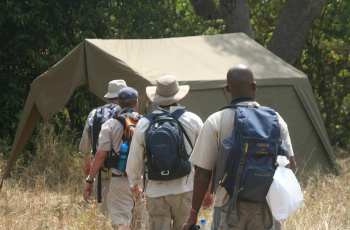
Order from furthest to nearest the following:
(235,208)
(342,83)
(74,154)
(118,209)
A: (342,83)
(74,154)
(118,209)
(235,208)

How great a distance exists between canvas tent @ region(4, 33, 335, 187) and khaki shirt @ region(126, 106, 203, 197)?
250 cm

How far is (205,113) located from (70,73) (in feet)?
6.75

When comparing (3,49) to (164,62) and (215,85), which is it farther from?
(215,85)

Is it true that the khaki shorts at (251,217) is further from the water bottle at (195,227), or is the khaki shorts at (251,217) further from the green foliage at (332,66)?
the green foliage at (332,66)

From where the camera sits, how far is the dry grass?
5.16 metres

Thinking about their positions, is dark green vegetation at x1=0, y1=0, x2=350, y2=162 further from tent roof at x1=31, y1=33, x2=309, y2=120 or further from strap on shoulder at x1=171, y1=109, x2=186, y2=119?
strap on shoulder at x1=171, y1=109, x2=186, y2=119

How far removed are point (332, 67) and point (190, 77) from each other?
452 cm

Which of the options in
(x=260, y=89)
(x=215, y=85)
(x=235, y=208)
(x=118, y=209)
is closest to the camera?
(x=235, y=208)

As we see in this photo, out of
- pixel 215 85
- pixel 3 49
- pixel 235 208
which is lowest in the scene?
pixel 3 49

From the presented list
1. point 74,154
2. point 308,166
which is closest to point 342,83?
point 308,166

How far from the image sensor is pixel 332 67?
10.4 m

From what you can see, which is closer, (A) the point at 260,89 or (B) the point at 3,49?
(A) the point at 260,89

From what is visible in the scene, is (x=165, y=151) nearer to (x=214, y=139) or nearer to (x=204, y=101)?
(x=214, y=139)

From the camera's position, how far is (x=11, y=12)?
9.44 meters
